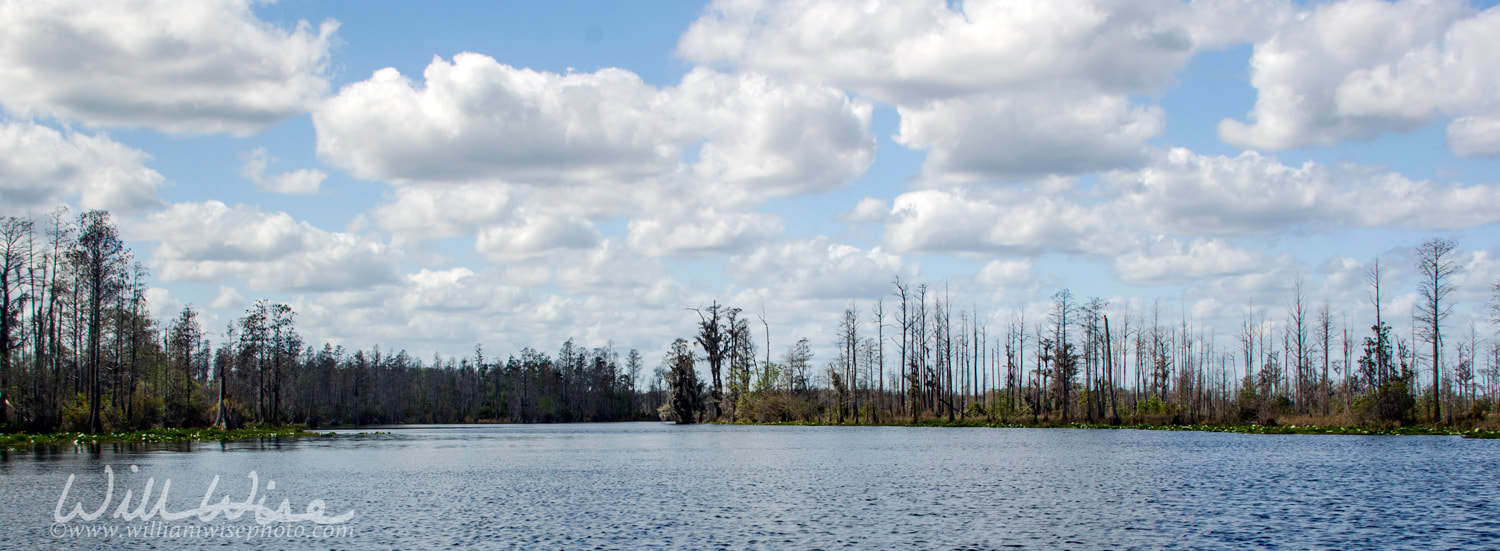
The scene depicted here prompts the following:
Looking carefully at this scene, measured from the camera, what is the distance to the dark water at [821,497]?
23031mm

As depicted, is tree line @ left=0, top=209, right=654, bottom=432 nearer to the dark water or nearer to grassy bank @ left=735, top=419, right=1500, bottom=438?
the dark water

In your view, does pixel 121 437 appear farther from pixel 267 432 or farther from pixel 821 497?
pixel 821 497

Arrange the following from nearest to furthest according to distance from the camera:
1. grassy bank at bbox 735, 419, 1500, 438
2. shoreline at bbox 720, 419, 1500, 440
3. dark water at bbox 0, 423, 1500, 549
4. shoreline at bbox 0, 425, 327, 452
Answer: dark water at bbox 0, 423, 1500, 549 < shoreline at bbox 0, 425, 327, 452 < grassy bank at bbox 735, 419, 1500, 438 < shoreline at bbox 720, 419, 1500, 440

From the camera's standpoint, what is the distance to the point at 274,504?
29969 millimetres

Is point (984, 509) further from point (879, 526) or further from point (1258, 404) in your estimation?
point (1258, 404)

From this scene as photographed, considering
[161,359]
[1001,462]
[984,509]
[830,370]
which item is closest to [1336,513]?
[984,509]

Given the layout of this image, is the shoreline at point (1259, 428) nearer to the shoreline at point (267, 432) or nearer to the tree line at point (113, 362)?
the shoreline at point (267, 432)

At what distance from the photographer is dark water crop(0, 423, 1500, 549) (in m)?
23.0

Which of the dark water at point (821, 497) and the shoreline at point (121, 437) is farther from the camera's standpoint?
the shoreline at point (121, 437)

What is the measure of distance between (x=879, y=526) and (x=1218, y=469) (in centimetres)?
2174

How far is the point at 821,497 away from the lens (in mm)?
31641

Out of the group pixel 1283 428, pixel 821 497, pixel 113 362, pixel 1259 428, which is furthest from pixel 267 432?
pixel 1283 428

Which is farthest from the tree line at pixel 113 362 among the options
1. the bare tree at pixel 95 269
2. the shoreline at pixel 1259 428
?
the shoreline at pixel 1259 428

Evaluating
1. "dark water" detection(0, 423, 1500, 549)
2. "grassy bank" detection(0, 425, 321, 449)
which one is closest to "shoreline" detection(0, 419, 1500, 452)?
"grassy bank" detection(0, 425, 321, 449)
